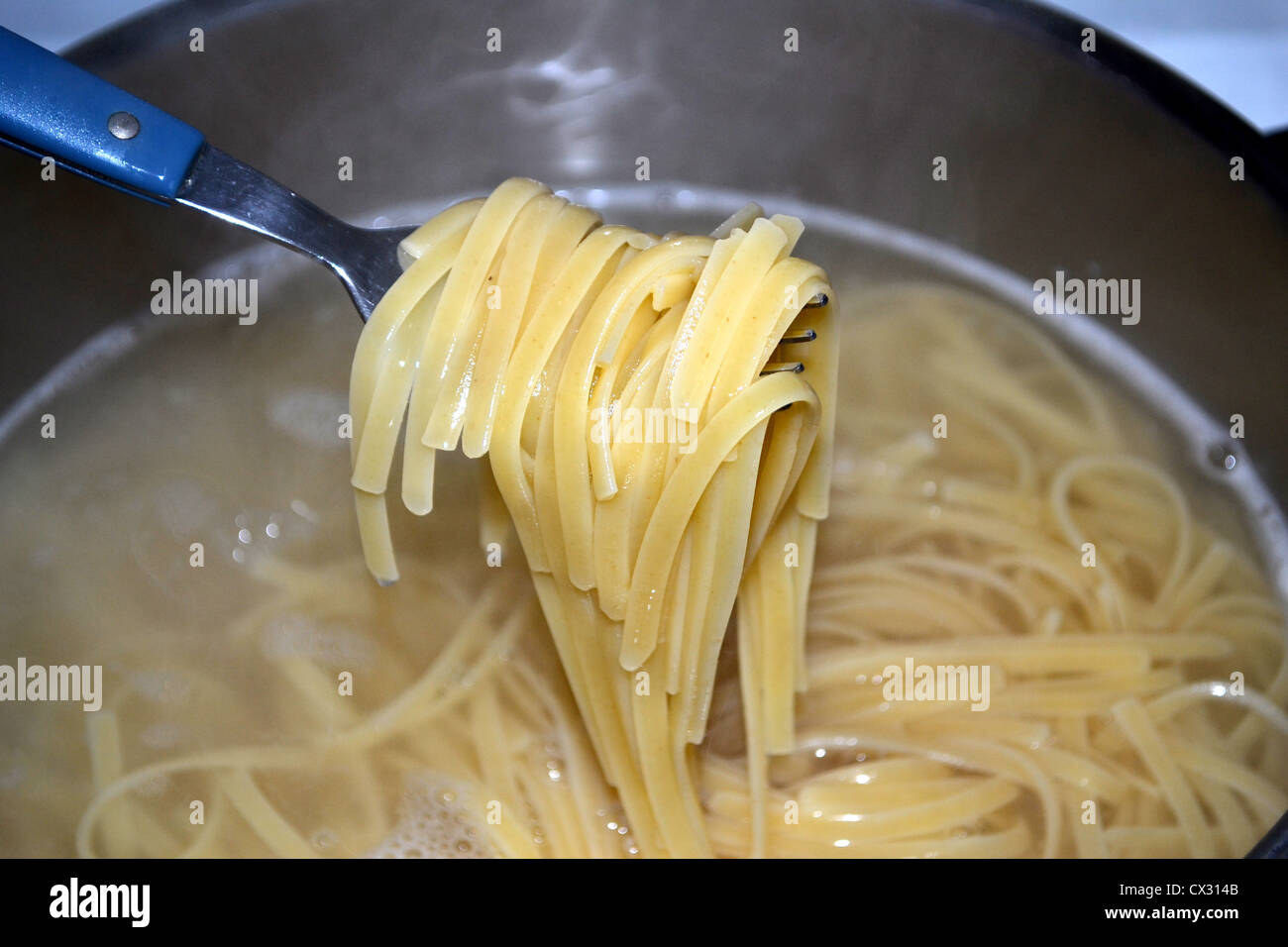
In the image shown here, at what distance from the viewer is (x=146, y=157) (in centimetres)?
131

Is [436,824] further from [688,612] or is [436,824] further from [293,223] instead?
[293,223]

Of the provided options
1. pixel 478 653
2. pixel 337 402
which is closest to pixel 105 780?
pixel 478 653

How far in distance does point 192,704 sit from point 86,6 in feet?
4.11

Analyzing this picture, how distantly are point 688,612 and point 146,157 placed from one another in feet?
2.55

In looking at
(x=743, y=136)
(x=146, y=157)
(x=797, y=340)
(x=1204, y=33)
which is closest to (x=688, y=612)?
(x=797, y=340)

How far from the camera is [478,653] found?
1653mm

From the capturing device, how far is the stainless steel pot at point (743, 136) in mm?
1678

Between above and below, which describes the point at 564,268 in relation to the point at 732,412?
above

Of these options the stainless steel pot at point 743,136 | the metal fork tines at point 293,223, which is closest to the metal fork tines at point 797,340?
the metal fork tines at point 293,223

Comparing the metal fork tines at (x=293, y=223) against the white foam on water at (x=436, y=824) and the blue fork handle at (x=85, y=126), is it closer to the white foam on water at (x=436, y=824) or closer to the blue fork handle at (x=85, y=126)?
the blue fork handle at (x=85, y=126)

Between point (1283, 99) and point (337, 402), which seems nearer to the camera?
point (337, 402)

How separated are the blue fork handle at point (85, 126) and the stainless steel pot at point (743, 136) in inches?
13.0

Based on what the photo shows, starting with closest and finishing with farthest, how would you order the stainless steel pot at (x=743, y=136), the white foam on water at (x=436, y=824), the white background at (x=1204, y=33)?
the white foam on water at (x=436, y=824)
the stainless steel pot at (x=743, y=136)
the white background at (x=1204, y=33)
